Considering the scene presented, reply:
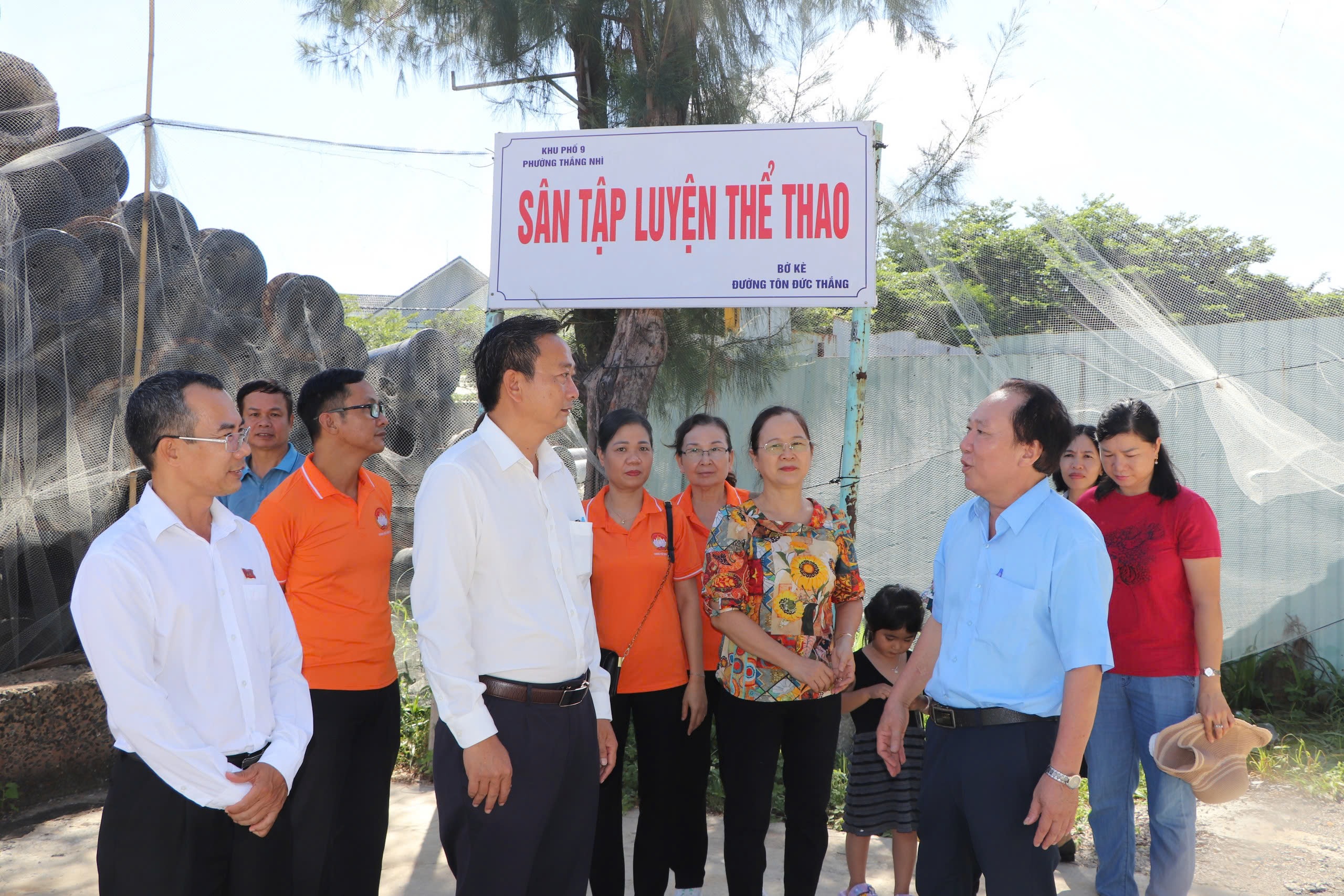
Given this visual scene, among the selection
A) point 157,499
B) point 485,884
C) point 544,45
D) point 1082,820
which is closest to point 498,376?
point 157,499

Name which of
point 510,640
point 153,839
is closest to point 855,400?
point 510,640

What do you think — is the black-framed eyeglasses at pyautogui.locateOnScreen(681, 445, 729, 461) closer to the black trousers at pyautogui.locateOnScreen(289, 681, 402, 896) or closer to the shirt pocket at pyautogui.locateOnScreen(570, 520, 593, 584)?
the shirt pocket at pyautogui.locateOnScreen(570, 520, 593, 584)

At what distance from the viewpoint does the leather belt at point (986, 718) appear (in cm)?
209

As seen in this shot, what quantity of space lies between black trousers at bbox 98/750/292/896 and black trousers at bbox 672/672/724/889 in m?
1.48

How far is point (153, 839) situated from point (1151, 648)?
2.66 m

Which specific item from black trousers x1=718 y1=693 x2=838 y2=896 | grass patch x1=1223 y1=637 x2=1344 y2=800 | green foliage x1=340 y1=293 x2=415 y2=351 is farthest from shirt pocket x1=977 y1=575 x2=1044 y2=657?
green foliage x1=340 y1=293 x2=415 y2=351

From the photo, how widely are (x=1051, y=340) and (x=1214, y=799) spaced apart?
6.63ft

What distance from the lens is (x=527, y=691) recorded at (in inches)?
82.4

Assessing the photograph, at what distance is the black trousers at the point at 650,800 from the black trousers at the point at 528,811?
797mm

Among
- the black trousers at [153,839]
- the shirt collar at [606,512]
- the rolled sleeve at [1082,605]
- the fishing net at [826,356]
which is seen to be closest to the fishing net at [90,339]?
the fishing net at [826,356]

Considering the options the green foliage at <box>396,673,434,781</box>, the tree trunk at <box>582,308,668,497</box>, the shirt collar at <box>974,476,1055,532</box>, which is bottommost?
the green foliage at <box>396,673,434,781</box>

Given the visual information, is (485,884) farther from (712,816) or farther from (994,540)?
(712,816)

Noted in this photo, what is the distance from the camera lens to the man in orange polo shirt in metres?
2.67

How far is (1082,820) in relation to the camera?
3.96 metres
